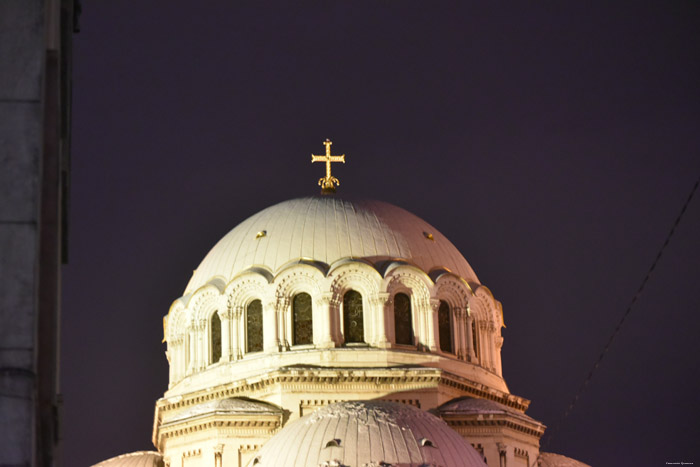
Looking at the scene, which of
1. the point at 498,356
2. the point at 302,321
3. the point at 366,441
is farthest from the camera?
the point at 498,356

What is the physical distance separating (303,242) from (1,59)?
27715 mm

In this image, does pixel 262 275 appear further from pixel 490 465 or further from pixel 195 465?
pixel 490 465

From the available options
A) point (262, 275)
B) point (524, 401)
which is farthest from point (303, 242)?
point (524, 401)

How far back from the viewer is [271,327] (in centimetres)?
3975

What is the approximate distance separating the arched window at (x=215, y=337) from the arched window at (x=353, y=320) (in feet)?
11.7

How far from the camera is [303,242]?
41.2m

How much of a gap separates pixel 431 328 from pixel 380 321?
1468mm

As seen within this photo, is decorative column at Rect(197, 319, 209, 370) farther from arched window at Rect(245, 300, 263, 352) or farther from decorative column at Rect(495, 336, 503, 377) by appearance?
decorative column at Rect(495, 336, 503, 377)

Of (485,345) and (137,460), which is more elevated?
(485,345)

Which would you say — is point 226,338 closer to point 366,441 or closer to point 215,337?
point 215,337

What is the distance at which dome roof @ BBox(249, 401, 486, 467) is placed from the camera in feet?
108

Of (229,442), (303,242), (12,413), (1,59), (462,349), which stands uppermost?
(303,242)

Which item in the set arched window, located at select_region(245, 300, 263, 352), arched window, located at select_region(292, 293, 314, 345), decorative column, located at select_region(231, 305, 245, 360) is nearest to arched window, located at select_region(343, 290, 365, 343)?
arched window, located at select_region(292, 293, 314, 345)

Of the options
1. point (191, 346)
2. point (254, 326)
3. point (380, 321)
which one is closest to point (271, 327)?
point (254, 326)
